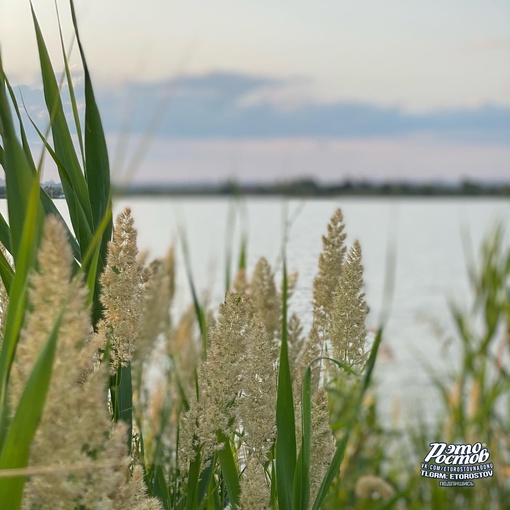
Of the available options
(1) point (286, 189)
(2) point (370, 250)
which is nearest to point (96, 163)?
(1) point (286, 189)

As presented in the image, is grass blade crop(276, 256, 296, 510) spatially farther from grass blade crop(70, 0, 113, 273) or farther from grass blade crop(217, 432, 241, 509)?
grass blade crop(70, 0, 113, 273)

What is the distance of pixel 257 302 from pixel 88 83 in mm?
314

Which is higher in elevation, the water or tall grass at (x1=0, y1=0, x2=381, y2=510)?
the water

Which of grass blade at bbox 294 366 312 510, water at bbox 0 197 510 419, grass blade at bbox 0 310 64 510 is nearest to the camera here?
grass blade at bbox 0 310 64 510

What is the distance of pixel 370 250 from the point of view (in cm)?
158

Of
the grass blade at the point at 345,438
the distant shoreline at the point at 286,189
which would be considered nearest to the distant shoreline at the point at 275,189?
the distant shoreline at the point at 286,189

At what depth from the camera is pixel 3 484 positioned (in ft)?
1.02

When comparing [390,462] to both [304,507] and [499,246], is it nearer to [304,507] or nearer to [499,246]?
[499,246]

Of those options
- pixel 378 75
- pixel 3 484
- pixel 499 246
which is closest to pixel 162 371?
pixel 3 484

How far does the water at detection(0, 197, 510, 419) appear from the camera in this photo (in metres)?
0.81

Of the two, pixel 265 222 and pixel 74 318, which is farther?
pixel 265 222

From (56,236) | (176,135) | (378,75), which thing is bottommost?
(56,236)

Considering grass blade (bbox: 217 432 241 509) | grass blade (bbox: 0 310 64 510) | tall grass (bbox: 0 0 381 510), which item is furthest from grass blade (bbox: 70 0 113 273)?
grass blade (bbox: 0 310 64 510)

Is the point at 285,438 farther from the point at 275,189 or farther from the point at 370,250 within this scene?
the point at 370,250
